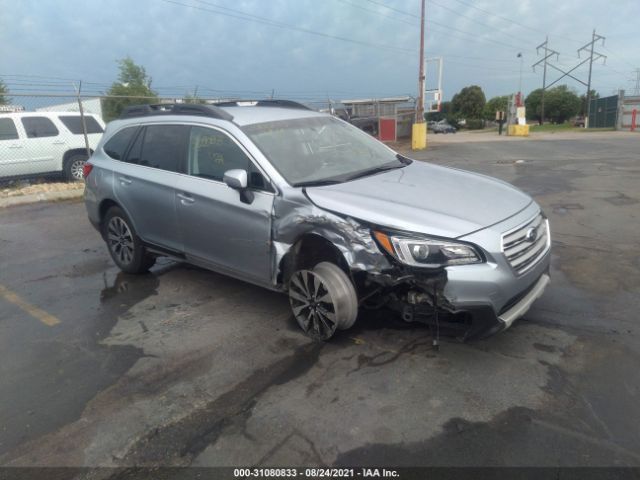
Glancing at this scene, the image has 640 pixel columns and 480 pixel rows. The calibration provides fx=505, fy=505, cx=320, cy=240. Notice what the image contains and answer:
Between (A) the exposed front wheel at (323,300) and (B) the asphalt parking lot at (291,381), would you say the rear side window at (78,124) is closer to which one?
(B) the asphalt parking lot at (291,381)

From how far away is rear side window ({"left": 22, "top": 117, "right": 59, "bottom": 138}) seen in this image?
452 inches

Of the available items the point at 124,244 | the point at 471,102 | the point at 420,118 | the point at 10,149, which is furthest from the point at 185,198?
the point at 471,102

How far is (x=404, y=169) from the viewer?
460cm

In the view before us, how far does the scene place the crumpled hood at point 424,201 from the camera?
3375 mm

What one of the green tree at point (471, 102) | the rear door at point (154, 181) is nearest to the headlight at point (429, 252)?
the rear door at point (154, 181)

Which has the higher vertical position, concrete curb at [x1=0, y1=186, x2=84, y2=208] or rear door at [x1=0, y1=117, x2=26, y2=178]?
rear door at [x1=0, y1=117, x2=26, y2=178]

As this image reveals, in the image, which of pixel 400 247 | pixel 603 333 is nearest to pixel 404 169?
pixel 400 247

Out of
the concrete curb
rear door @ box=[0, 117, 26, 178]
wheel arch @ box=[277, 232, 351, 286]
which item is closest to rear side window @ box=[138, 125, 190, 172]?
wheel arch @ box=[277, 232, 351, 286]

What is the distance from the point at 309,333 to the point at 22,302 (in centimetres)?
320

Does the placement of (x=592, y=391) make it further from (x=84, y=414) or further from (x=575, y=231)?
(x=575, y=231)

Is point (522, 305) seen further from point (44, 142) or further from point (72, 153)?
point (72, 153)

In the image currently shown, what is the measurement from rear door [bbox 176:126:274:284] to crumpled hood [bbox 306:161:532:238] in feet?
1.76

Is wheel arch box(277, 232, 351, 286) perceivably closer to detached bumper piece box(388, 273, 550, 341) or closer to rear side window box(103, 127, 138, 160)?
detached bumper piece box(388, 273, 550, 341)

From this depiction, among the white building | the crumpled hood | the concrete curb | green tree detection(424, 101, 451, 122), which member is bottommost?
the concrete curb
